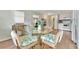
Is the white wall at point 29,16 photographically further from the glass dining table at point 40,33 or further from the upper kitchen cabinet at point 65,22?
the upper kitchen cabinet at point 65,22

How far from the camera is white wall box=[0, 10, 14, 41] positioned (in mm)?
2121

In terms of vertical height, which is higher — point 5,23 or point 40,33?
point 5,23

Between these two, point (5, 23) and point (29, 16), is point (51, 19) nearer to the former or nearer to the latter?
point (29, 16)

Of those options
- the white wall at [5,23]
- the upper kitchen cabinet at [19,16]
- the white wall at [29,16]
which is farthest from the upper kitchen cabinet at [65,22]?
the white wall at [5,23]

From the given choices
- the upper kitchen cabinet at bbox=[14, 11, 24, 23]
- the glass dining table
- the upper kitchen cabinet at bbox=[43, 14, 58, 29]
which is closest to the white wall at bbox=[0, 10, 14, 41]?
the upper kitchen cabinet at bbox=[14, 11, 24, 23]

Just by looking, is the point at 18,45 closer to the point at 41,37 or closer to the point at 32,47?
the point at 32,47

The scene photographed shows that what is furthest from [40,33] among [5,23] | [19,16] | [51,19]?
[5,23]

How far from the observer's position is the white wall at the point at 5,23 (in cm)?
212

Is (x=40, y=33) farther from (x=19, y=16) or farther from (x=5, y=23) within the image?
(x=5, y=23)

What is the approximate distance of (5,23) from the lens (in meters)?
2.13

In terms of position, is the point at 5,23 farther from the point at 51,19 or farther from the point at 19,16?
the point at 51,19

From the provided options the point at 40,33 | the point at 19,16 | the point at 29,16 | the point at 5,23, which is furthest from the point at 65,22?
the point at 5,23
